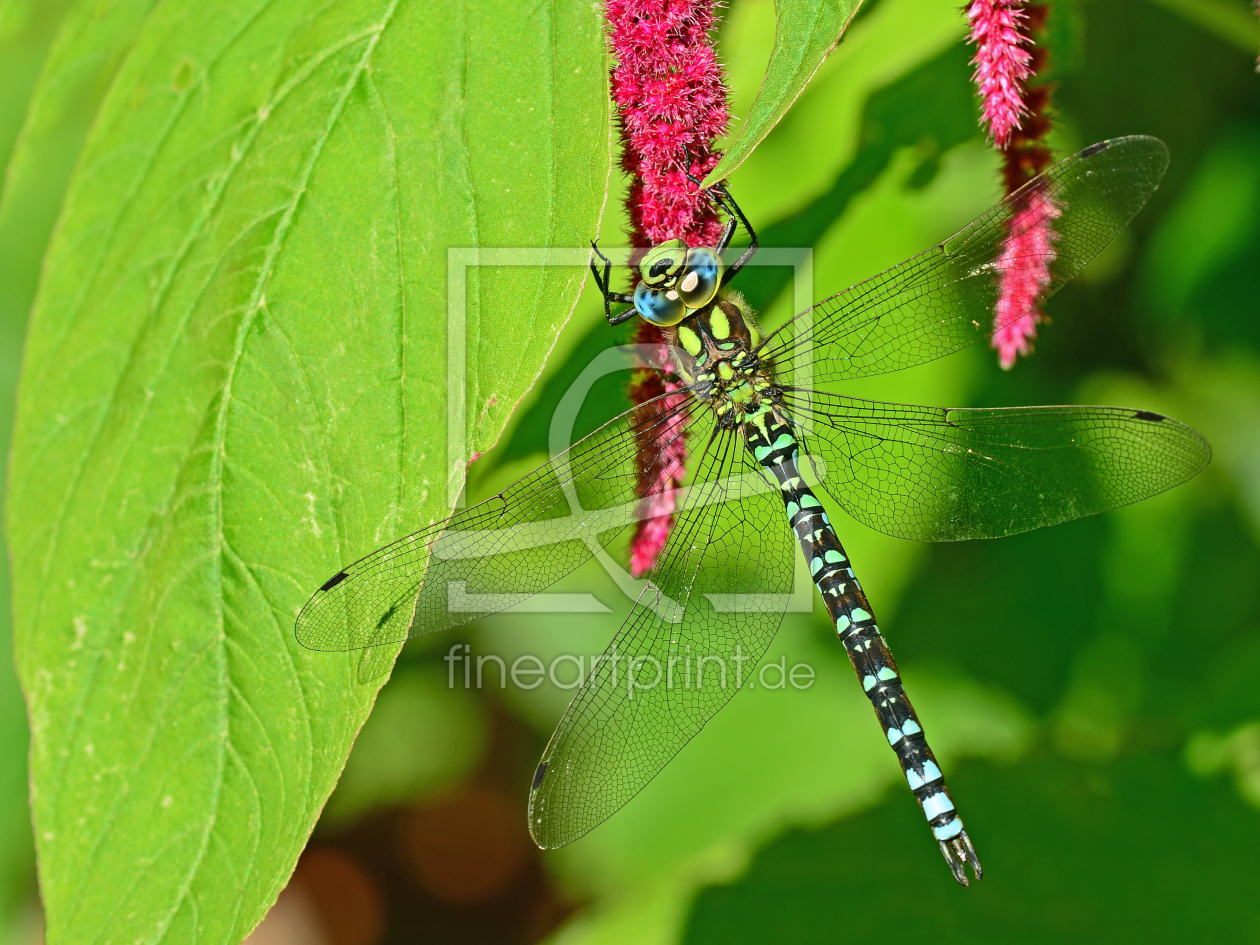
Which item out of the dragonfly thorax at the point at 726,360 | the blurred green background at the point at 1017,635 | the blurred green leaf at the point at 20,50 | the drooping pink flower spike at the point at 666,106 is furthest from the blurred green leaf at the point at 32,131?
the dragonfly thorax at the point at 726,360

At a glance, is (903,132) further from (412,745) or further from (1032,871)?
(412,745)

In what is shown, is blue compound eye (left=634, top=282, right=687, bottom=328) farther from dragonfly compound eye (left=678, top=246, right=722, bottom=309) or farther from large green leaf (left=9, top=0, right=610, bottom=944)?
large green leaf (left=9, top=0, right=610, bottom=944)

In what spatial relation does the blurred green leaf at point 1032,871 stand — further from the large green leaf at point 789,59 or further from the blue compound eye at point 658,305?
the large green leaf at point 789,59

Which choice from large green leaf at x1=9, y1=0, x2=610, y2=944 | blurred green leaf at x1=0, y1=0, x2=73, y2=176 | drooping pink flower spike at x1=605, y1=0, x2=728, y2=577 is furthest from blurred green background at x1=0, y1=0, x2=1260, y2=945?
blurred green leaf at x1=0, y1=0, x2=73, y2=176

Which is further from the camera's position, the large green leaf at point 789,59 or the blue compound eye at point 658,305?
the blue compound eye at point 658,305

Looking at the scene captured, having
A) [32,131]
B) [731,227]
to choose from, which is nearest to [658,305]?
[731,227]
